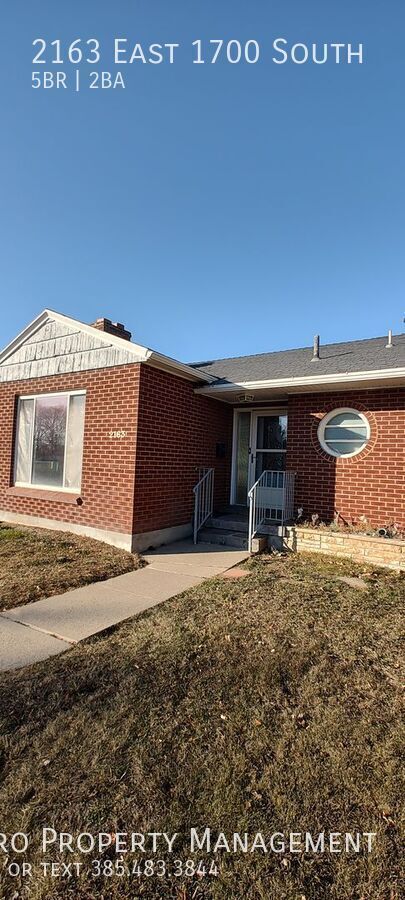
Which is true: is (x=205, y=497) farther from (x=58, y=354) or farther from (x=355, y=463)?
(x=58, y=354)

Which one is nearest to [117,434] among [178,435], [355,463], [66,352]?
[178,435]

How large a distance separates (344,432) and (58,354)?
19.9 feet

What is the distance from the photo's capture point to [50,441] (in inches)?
323

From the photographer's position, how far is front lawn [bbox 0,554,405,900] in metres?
1.59

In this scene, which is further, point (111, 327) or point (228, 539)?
point (111, 327)

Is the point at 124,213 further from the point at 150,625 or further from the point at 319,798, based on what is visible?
the point at 319,798

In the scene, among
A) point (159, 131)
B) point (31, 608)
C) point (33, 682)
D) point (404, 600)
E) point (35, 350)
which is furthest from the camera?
point (35, 350)

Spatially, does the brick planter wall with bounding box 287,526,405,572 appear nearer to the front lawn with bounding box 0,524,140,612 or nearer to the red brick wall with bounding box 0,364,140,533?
the front lawn with bounding box 0,524,140,612

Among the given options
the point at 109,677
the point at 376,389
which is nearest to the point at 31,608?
the point at 109,677

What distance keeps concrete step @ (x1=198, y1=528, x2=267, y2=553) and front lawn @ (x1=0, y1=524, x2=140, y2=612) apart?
69.6 inches

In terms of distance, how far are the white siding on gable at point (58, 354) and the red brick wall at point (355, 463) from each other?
3689mm

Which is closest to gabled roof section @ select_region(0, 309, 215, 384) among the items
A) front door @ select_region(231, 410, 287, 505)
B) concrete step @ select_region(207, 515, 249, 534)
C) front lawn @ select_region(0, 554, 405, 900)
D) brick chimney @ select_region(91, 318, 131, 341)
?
brick chimney @ select_region(91, 318, 131, 341)

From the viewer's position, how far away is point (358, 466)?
7.30m

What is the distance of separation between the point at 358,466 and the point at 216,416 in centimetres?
333
